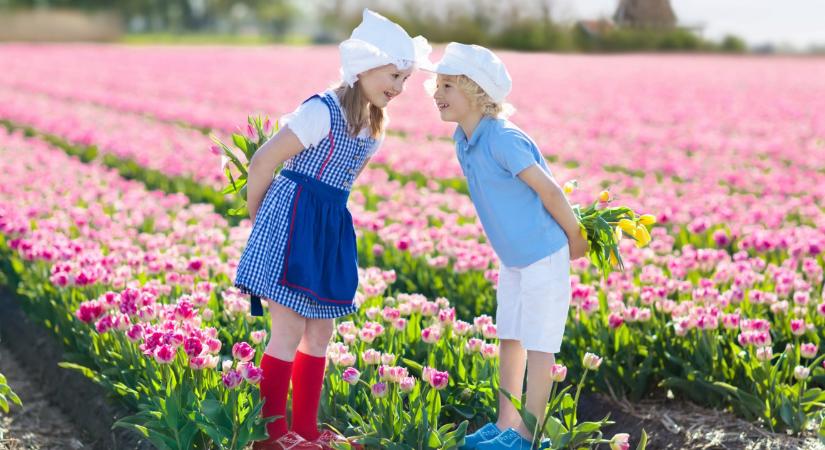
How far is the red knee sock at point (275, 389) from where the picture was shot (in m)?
3.46

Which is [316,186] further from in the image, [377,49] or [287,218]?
[377,49]

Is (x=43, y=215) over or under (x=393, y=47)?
under

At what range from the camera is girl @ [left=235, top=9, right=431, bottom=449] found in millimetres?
3422

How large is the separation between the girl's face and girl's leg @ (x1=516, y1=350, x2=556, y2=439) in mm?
938

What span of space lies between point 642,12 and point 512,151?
86 centimetres

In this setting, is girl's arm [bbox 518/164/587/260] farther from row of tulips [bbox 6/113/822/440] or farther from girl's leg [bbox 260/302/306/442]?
row of tulips [bbox 6/113/822/440]

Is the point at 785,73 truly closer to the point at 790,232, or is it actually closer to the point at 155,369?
the point at 790,232

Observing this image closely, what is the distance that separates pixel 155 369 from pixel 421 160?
616 cm

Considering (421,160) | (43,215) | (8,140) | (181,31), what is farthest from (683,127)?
(181,31)

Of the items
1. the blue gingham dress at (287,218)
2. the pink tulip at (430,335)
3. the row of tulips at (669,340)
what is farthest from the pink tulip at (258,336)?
the row of tulips at (669,340)

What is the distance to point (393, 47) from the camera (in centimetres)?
344

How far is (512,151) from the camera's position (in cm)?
329

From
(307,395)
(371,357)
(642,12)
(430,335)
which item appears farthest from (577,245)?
(307,395)

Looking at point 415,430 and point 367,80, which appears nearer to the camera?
point 415,430
